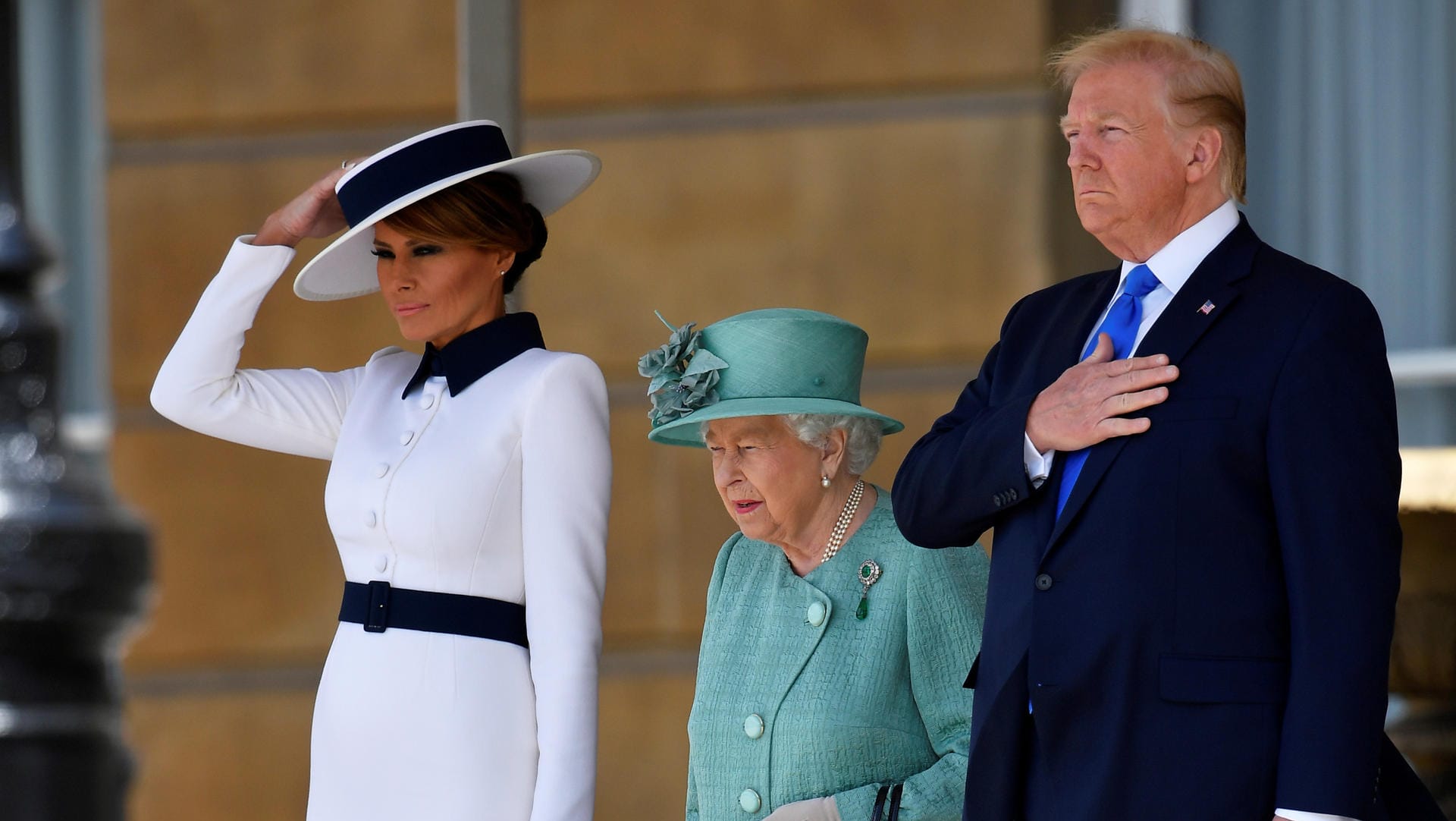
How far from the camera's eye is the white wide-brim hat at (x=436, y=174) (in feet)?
10.3

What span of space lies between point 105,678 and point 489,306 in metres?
1.40

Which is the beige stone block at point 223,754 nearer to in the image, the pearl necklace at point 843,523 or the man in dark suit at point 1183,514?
the pearl necklace at point 843,523

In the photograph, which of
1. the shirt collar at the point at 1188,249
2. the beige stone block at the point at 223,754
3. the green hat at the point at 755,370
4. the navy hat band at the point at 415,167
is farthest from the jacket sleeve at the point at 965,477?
the beige stone block at the point at 223,754

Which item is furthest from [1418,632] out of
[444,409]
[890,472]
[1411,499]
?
[444,409]

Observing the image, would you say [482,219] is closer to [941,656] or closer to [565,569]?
[565,569]

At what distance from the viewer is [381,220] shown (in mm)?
3141

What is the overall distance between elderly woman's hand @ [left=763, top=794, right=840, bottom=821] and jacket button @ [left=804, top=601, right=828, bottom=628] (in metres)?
0.29

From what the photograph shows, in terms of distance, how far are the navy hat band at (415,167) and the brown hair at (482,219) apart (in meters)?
0.03

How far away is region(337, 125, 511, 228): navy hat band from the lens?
3148mm

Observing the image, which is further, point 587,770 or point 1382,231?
point 1382,231

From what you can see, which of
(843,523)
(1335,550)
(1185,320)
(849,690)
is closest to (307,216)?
(843,523)

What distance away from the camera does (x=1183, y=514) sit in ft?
7.91

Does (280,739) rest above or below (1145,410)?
below

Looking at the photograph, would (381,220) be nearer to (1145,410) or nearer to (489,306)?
(489,306)
